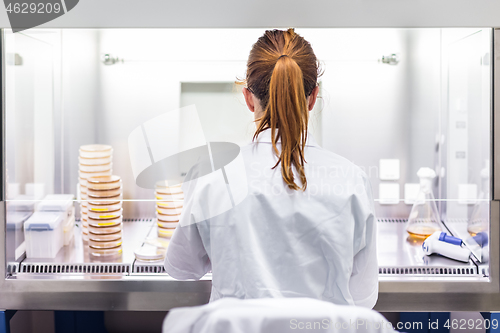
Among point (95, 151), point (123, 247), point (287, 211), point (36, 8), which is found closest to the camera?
point (287, 211)

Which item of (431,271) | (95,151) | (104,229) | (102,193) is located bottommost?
(431,271)

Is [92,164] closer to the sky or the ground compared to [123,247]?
closer to the sky

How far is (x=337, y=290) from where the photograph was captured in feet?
3.02

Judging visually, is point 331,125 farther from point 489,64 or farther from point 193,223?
point 193,223

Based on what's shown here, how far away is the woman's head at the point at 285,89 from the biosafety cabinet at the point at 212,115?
A: 1.76ft

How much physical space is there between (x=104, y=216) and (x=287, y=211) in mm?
758

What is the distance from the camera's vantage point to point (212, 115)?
1.62 meters

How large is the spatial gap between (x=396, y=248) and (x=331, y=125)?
1.60 feet

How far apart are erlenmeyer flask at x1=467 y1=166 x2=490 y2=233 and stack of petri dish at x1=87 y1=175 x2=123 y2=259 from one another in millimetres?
1069

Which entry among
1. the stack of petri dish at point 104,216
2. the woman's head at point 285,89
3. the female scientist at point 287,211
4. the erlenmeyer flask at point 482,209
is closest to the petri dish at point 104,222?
the stack of petri dish at point 104,216

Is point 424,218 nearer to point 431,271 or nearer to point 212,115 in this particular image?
point 431,271

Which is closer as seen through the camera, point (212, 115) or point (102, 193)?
point (102, 193)

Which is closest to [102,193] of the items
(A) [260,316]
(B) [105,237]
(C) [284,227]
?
(B) [105,237]

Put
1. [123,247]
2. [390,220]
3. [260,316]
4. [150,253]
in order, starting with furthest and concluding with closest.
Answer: [390,220], [123,247], [150,253], [260,316]
